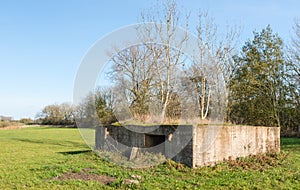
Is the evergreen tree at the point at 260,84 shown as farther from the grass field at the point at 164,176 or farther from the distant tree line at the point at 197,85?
the grass field at the point at 164,176

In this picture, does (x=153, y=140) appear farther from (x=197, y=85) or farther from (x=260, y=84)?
(x=260, y=84)

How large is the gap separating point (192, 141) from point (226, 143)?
184 centimetres

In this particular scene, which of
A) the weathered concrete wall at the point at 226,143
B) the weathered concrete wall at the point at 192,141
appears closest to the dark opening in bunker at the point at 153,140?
the weathered concrete wall at the point at 192,141

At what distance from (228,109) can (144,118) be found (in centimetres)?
1408

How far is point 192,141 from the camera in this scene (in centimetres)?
945

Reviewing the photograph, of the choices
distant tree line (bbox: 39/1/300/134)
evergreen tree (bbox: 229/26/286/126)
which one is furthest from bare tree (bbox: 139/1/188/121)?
evergreen tree (bbox: 229/26/286/126)

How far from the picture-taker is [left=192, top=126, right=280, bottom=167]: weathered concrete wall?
31.5ft

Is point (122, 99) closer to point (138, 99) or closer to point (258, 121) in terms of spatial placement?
point (138, 99)

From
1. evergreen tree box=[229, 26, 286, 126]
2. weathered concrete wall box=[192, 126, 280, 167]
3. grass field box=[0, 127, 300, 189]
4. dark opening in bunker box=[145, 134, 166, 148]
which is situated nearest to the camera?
grass field box=[0, 127, 300, 189]

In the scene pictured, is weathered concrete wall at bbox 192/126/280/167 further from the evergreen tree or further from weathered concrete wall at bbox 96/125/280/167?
the evergreen tree

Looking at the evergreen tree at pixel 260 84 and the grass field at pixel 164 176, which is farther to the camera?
the evergreen tree at pixel 260 84

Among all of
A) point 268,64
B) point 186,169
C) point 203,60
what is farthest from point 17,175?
point 268,64

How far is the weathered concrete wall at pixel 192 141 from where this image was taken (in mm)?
9602

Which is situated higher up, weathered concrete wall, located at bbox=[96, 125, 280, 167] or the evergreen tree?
the evergreen tree
